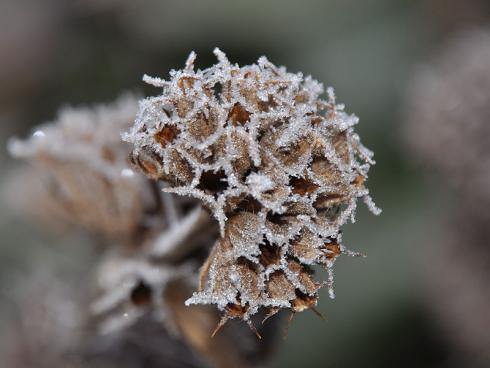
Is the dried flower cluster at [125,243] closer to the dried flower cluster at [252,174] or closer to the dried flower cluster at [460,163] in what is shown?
the dried flower cluster at [252,174]

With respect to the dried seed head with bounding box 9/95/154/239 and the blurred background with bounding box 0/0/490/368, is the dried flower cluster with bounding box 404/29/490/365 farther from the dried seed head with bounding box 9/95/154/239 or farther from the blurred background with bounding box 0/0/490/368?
the dried seed head with bounding box 9/95/154/239

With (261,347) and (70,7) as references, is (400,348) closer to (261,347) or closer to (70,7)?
(261,347)

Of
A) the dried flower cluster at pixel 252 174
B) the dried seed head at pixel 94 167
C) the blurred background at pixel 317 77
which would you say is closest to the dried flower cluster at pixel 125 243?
the dried seed head at pixel 94 167

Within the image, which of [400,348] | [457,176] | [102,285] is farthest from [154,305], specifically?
[400,348]

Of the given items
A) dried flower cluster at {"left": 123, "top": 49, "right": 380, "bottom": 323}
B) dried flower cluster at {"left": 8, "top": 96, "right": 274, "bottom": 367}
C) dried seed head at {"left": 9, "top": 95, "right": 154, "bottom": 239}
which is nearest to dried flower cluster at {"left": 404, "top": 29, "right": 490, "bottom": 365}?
dried flower cluster at {"left": 8, "top": 96, "right": 274, "bottom": 367}

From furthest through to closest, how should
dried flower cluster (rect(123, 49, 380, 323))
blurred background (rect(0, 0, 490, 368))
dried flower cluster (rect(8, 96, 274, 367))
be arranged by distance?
blurred background (rect(0, 0, 490, 368)), dried flower cluster (rect(8, 96, 274, 367)), dried flower cluster (rect(123, 49, 380, 323))

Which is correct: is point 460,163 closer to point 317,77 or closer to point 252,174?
point 317,77
